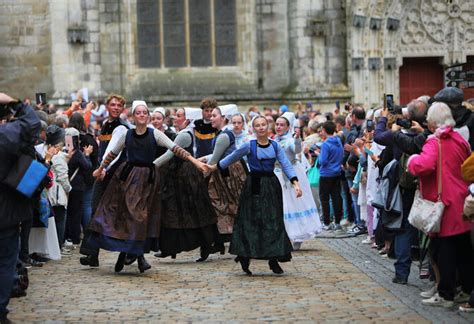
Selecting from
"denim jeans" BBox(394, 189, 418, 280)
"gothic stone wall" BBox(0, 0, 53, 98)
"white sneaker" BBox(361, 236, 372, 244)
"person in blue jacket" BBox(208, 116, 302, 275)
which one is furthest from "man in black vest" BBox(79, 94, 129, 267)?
"gothic stone wall" BBox(0, 0, 53, 98)

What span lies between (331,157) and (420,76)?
13011mm

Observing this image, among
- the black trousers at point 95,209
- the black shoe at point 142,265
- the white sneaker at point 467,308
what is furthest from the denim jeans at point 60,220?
the white sneaker at point 467,308

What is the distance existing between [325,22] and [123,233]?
17.0m

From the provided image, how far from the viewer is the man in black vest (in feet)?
47.8

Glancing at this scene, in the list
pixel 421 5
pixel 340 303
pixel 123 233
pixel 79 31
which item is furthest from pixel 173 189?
pixel 421 5

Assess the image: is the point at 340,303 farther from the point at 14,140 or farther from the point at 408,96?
the point at 408,96

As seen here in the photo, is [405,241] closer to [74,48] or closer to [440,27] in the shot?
[74,48]

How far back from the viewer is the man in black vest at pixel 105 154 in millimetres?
14578

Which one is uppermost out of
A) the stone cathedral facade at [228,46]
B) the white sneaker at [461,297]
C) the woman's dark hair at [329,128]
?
the stone cathedral facade at [228,46]

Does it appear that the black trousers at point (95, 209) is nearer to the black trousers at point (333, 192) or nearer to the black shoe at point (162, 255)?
the black shoe at point (162, 255)

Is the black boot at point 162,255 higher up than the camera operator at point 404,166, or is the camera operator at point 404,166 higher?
the camera operator at point 404,166

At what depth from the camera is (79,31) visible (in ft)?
98.3

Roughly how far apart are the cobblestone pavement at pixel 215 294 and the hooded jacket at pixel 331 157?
391cm

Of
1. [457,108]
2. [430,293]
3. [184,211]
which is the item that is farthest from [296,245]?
[457,108]
